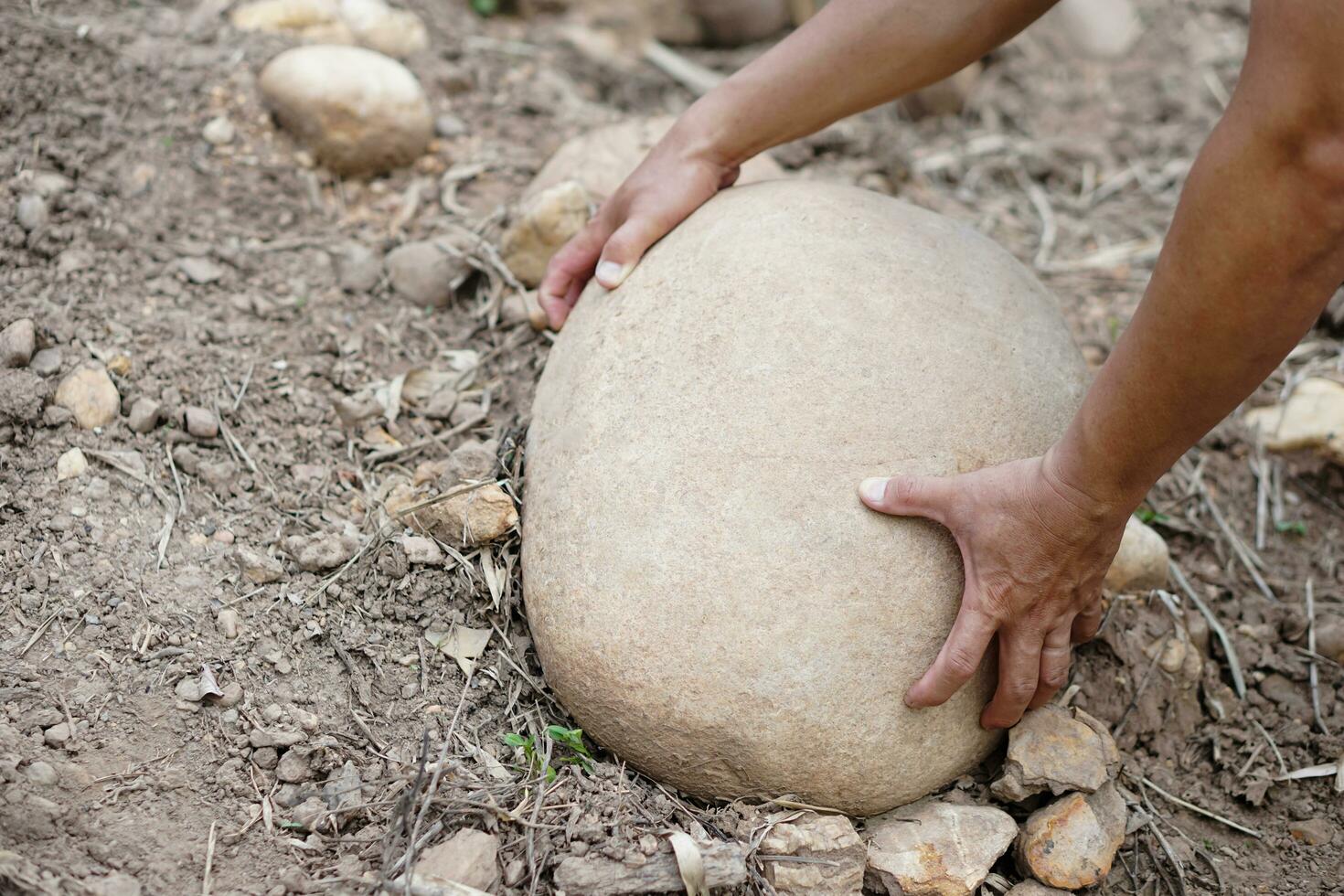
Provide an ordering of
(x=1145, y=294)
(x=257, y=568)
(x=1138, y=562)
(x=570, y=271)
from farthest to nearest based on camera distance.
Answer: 1. (x=570, y=271)
2. (x=1138, y=562)
3. (x=257, y=568)
4. (x=1145, y=294)

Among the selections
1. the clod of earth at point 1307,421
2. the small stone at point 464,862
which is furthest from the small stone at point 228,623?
the clod of earth at point 1307,421

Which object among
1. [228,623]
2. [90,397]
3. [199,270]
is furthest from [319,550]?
[199,270]

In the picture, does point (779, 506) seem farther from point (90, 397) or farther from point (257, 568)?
point (90, 397)

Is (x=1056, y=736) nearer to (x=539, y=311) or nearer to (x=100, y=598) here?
(x=539, y=311)

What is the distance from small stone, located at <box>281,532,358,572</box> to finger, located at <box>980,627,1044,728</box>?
1214mm

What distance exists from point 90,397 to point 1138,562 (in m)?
2.18

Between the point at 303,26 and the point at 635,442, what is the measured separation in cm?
207

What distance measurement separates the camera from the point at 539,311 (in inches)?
99.8

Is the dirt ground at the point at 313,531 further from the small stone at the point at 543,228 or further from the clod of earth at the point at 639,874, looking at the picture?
the small stone at the point at 543,228

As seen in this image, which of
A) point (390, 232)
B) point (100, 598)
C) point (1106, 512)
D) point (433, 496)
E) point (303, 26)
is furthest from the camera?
point (303, 26)

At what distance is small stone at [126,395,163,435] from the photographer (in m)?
2.16

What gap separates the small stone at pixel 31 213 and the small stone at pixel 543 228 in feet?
3.36

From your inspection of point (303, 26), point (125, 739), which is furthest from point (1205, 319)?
point (303, 26)

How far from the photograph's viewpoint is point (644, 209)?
2215mm
